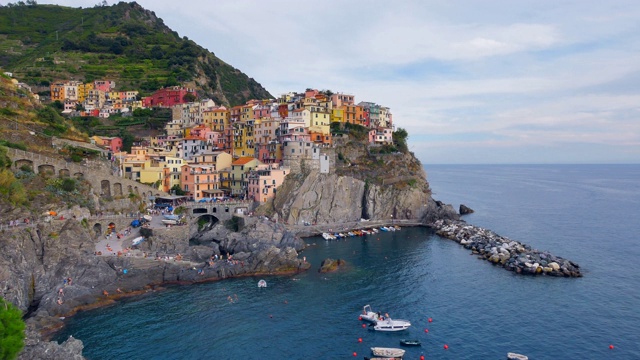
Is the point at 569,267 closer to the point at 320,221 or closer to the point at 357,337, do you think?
the point at 357,337

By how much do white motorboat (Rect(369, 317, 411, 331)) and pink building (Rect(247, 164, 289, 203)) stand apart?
35.7 meters

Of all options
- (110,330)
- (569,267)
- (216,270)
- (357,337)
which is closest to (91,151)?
(216,270)

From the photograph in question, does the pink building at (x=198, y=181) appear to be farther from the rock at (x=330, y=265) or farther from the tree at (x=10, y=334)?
the tree at (x=10, y=334)

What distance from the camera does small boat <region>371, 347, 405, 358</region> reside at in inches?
1200

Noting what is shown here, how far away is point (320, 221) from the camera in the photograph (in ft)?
227

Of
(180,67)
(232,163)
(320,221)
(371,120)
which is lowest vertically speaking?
(320,221)

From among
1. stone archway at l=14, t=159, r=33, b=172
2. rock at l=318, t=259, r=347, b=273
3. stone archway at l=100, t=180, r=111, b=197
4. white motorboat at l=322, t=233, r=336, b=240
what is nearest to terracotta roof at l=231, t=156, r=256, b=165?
white motorboat at l=322, t=233, r=336, b=240

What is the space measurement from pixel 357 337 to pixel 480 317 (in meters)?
11.4

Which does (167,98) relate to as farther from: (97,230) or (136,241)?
(136,241)

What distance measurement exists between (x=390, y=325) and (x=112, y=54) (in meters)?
120

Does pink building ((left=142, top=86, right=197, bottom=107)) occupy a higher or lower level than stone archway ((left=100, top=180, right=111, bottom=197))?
higher

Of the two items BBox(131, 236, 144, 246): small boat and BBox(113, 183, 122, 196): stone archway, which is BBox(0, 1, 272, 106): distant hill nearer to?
BBox(113, 183, 122, 196): stone archway

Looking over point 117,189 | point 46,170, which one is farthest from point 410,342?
point 46,170

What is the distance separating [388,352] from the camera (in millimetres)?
30703
